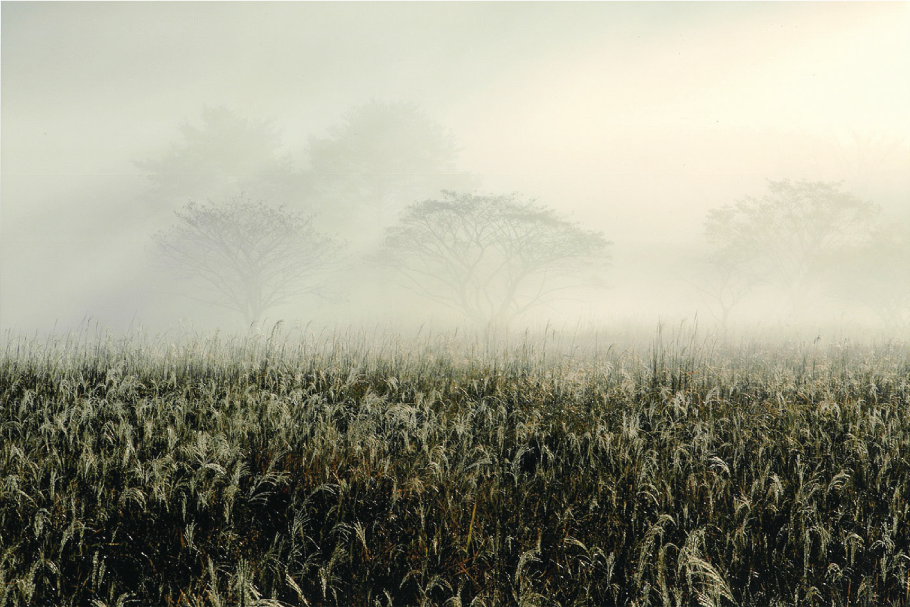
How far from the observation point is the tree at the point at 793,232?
2864 cm

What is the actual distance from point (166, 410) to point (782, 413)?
5.58 meters

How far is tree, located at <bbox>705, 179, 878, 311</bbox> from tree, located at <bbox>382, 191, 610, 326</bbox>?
10.1m

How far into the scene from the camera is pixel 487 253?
25.3 meters

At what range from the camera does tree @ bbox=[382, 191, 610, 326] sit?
2425 centimetres

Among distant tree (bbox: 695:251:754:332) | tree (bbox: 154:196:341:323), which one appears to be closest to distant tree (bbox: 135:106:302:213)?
tree (bbox: 154:196:341:323)

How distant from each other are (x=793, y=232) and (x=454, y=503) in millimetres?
32366

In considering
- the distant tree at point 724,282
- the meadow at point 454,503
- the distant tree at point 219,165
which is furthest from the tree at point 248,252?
the distant tree at point 724,282

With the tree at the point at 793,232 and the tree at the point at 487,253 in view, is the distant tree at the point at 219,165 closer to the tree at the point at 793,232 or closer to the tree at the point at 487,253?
the tree at the point at 487,253

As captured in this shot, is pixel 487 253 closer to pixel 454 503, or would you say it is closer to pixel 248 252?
pixel 248 252

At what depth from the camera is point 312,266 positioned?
25.5 meters

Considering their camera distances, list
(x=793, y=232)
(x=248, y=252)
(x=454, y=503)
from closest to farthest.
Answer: (x=454, y=503), (x=248, y=252), (x=793, y=232)

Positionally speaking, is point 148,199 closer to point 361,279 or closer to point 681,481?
point 361,279

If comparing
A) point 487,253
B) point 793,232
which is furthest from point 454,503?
point 793,232

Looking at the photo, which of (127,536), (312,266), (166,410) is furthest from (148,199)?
(127,536)
